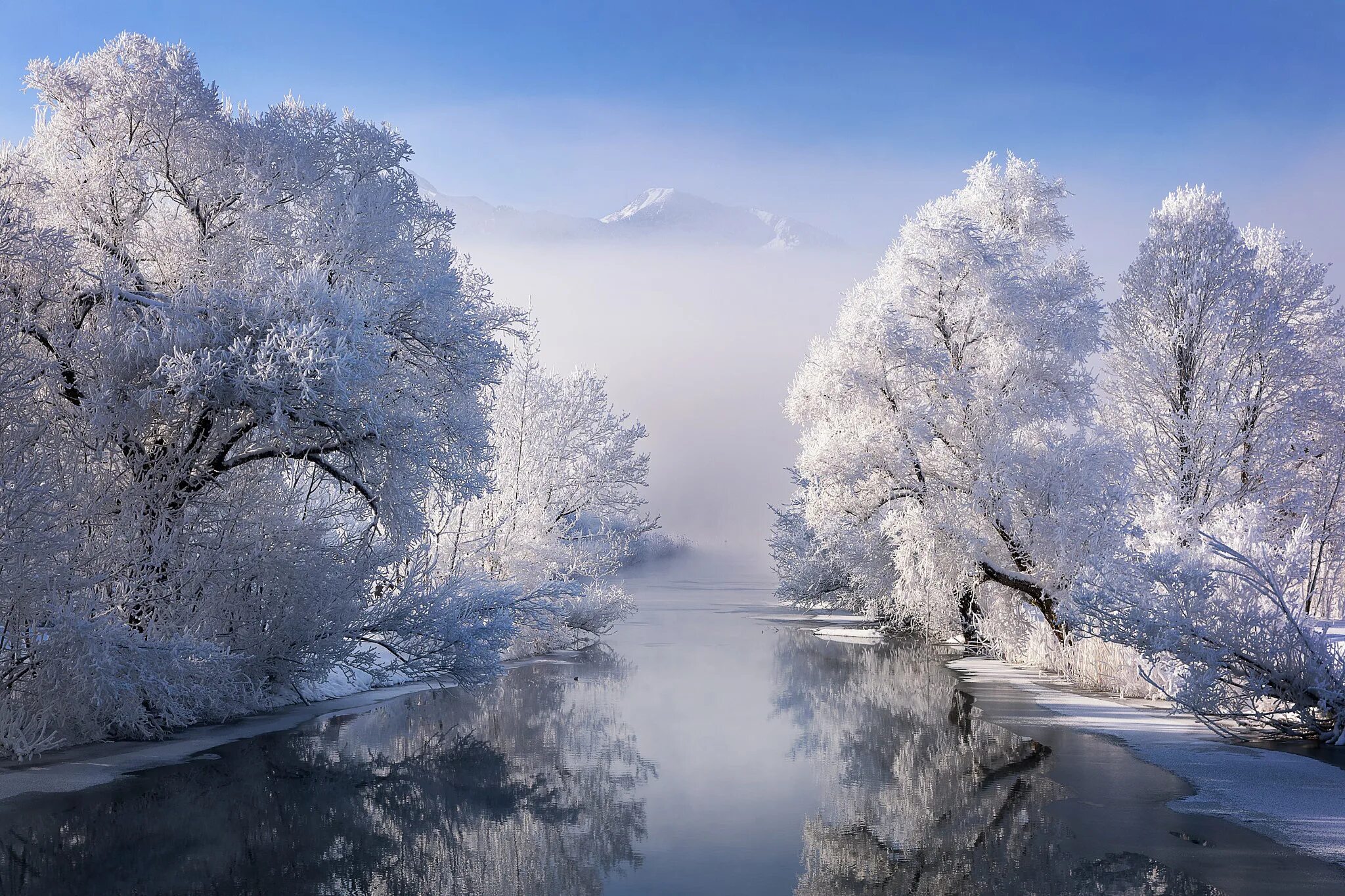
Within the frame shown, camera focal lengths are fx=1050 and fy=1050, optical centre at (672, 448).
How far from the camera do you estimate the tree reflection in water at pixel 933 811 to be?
19.8 feet

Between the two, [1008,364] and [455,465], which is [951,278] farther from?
[455,465]

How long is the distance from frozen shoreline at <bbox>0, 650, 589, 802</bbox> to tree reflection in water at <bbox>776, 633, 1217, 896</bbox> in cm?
572

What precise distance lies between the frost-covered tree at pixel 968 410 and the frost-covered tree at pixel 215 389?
8.82 metres

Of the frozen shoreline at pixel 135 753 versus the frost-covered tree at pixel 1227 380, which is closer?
the frozen shoreline at pixel 135 753

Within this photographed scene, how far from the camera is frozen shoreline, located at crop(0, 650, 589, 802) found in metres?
8.44

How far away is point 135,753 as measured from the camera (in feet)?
32.3

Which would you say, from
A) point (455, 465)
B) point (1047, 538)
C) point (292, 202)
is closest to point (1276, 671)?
point (1047, 538)

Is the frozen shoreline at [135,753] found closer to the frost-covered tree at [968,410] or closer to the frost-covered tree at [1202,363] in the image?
the frost-covered tree at [968,410]

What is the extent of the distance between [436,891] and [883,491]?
16.6 metres

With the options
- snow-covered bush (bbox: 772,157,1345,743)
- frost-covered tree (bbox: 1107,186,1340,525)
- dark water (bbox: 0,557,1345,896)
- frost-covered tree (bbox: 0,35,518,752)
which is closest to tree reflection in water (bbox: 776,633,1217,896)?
dark water (bbox: 0,557,1345,896)

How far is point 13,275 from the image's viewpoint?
11195 millimetres

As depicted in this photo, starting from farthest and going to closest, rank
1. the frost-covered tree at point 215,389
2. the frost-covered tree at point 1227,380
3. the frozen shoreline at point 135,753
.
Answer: the frost-covered tree at point 1227,380 < the frost-covered tree at point 215,389 < the frozen shoreline at point 135,753

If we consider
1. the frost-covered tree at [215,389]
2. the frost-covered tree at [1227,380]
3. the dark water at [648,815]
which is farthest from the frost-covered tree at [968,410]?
the frost-covered tree at [215,389]

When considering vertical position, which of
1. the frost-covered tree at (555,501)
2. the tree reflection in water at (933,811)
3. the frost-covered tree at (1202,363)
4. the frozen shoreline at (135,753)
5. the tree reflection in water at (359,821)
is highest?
the frost-covered tree at (1202,363)
